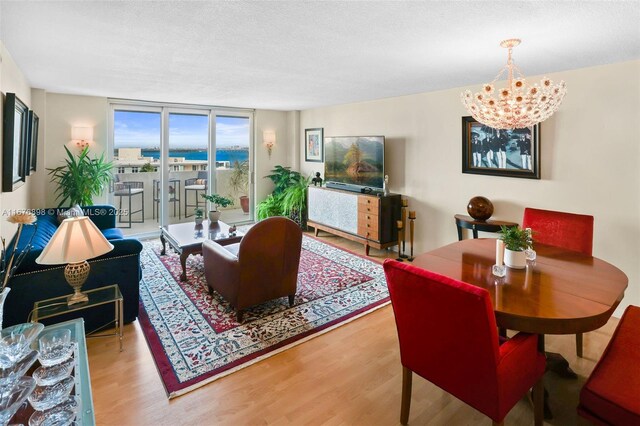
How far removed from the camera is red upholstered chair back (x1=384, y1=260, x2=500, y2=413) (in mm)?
1440

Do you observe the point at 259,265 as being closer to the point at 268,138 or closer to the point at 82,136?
the point at 82,136

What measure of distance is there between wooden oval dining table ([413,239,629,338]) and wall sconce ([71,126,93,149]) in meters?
5.26

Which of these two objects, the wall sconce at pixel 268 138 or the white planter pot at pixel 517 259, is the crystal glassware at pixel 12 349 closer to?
the white planter pot at pixel 517 259

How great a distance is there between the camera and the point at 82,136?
200 inches

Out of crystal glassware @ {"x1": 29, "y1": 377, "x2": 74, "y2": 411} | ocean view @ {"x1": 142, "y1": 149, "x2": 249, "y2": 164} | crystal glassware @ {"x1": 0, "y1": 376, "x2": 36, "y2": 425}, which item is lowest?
crystal glassware @ {"x1": 29, "y1": 377, "x2": 74, "y2": 411}

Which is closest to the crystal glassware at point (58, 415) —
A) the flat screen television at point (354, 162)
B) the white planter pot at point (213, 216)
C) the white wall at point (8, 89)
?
the white wall at point (8, 89)

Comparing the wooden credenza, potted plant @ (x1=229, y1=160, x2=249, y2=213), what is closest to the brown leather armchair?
the wooden credenza

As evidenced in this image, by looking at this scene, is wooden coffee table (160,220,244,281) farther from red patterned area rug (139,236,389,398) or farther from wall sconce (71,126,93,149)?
wall sconce (71,126,93,149)

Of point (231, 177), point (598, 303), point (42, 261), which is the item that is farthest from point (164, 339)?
point (231, 177)

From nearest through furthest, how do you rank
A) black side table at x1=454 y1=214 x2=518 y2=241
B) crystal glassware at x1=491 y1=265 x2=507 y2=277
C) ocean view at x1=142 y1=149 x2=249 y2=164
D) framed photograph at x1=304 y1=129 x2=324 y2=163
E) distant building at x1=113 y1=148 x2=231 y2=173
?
crystal glassware at x1=491 y1=265 x2=507 y2=277 < black side table at x1=454 y1=214 x2=518 y2=241 < distant building at x1=113 y1=148 x2=231 y2=173 < ocean view at x1=142 y1=149 x2=249 y2=164 < framed photograph at x1=304 y1=129 x2=324 y2=163

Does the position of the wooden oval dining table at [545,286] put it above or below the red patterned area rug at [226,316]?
above

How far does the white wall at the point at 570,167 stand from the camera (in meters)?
3.00

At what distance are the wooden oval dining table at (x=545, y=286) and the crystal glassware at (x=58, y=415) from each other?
174 cm

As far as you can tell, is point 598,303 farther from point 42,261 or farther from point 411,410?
point 42,261
